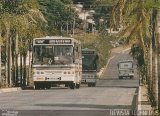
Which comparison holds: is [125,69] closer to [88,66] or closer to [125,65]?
[125,65]

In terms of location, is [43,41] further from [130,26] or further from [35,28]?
[130,26]

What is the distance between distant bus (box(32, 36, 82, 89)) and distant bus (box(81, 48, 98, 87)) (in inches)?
747

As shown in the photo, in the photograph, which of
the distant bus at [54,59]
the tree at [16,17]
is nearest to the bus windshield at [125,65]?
the tree at [16,17]

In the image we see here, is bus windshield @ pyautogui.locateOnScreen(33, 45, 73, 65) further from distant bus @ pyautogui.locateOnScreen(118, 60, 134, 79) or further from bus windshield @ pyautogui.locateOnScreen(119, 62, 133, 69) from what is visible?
bus windshield @ pyautogui.locateOnScreen(119, 62, 133, 69)

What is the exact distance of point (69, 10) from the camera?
139 meters

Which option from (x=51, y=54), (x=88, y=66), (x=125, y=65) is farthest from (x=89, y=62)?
(x=125, y=65)

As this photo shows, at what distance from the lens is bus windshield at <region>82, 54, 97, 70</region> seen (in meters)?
67.7

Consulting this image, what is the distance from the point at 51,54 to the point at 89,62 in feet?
66.1

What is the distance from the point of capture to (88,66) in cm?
6812

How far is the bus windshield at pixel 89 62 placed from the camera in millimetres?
67688

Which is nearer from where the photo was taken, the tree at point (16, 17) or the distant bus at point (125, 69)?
the tree at point (16, 17)

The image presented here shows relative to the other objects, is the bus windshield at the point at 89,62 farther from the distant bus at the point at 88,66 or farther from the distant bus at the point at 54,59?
the distant bus at the point at 54,59

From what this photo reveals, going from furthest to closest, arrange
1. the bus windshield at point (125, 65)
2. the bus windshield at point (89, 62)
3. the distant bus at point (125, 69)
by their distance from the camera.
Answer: the bus windshield at point (125, 65) < the distant bus at point (125, 69) < the bus windshield at point (89, 62)

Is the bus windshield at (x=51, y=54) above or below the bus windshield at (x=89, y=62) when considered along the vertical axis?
above
